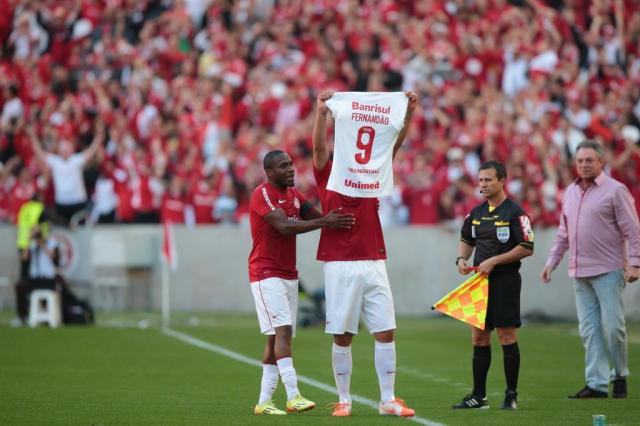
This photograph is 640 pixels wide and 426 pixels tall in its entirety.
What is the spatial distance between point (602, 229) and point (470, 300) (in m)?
1.90

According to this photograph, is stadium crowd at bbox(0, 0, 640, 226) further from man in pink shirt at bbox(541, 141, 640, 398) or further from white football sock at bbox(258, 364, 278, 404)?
white football sock at bbox(258, 364, 278, 404)

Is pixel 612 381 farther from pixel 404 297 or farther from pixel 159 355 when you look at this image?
pixel 404 297

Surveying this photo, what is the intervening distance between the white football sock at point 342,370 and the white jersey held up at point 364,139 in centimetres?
121

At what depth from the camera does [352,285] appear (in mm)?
9742

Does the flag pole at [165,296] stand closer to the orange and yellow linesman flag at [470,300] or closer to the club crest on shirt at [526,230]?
the orange and yellow linesman flag at [470,300]

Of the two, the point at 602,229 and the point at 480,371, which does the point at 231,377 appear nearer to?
the point at 480,371

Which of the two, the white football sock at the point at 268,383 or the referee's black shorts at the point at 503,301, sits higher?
the referee's black shorts at the point at 503,301

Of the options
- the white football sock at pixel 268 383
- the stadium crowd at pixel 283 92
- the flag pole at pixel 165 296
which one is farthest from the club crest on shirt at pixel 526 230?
the stadium crowd at pixel 283 92

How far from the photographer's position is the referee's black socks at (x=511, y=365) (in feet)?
34.1

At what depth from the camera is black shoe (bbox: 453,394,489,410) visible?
1039cm

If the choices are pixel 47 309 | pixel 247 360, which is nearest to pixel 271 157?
pixel 247 360

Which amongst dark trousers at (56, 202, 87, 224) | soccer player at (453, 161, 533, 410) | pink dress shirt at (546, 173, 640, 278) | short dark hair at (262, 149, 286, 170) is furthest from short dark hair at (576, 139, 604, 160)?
dark trousers at (56, 202, 87, 224)

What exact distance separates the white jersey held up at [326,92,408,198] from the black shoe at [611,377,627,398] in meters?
3.09

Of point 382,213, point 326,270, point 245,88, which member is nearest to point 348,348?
point 326,270
